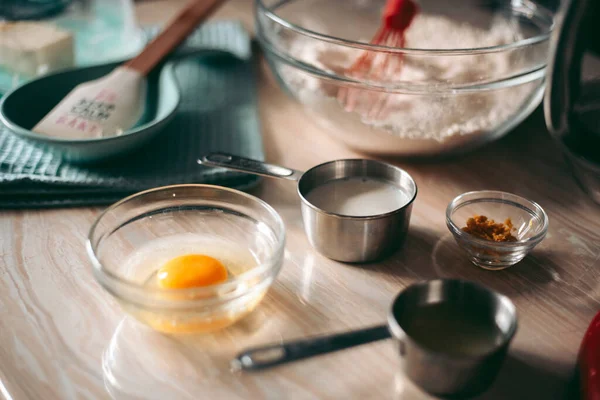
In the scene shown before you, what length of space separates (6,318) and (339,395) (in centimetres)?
37

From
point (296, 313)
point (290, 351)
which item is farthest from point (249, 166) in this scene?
point (290, 351)

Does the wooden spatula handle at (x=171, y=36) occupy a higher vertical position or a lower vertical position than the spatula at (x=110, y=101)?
higher

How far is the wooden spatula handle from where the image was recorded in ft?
3.42

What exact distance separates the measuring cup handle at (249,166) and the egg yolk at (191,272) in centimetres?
16

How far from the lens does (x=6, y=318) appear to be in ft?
2.16

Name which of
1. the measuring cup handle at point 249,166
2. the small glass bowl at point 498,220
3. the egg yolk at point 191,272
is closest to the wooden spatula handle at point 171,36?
the measuring cup handle at point 249,166

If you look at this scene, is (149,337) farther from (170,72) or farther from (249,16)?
(249,16)

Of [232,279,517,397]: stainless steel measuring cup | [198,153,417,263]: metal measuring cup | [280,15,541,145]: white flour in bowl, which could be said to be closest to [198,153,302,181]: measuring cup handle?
[198,153,417,263]: metal measuring cup

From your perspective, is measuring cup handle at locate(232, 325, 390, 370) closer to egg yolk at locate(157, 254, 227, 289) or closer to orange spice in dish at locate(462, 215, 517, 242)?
egg yolk at locate(157, 254, 227, 289)

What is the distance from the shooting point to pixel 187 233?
76cm

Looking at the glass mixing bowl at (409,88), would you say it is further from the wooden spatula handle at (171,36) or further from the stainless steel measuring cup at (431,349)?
the stainless steel measuring cup at (431,349)

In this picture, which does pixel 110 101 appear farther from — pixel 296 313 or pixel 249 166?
pixel 296 313

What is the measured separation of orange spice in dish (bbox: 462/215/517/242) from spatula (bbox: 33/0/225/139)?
1.81 feet

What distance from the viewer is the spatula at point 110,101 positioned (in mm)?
900
